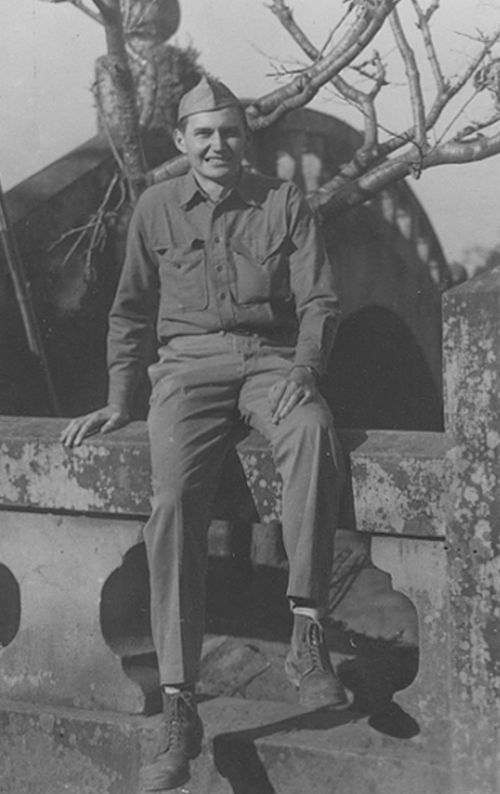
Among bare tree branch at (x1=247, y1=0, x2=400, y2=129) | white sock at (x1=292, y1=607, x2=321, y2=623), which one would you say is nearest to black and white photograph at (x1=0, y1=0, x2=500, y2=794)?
white sock at (x1=292, y1=607, x2=321, y2=623)

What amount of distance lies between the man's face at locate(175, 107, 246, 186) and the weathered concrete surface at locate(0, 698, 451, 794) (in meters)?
1.57

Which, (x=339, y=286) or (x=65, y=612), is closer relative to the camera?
(x=65, y=612)

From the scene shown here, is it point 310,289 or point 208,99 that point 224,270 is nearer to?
point 310,289

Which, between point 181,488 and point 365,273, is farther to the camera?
point 365,273

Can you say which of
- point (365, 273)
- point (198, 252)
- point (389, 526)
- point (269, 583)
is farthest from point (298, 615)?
point (365, 273)

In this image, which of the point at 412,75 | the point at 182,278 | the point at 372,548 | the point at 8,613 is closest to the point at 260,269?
the point at 182,278

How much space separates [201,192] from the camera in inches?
169

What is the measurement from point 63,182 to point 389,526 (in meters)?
4.72

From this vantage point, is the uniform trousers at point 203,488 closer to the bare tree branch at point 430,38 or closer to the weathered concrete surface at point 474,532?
the weathered concrete surface at point 474,532

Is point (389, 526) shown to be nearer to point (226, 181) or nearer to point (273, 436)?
point (273, 436)

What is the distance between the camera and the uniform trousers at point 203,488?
11.8 ft

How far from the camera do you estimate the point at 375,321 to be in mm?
9031

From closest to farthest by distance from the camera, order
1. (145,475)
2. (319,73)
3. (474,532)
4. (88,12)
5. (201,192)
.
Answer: (474,532) < (145,475) < (201,192) < (319,73) < (88,12)

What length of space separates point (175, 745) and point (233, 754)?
0.20 metres
